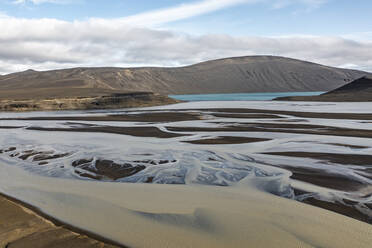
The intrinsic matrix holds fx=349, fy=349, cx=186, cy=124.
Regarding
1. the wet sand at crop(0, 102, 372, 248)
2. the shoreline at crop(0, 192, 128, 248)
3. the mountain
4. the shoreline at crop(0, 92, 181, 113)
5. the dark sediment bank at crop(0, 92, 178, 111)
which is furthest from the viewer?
the mountain

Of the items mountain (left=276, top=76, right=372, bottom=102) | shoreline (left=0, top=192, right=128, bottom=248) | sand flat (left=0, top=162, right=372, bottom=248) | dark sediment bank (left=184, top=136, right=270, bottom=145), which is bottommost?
sand flat (left=0, top=162, right=372, bottom=248)

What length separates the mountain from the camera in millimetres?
61188

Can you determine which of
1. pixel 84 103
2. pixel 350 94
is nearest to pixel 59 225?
pixel 84 103

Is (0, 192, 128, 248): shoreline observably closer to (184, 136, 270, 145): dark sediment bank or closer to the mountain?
(184, 136, 270, 145): dark sediment bank

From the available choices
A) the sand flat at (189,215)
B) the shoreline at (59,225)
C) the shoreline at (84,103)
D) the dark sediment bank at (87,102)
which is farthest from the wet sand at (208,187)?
the dark sediment bank at (87,102)

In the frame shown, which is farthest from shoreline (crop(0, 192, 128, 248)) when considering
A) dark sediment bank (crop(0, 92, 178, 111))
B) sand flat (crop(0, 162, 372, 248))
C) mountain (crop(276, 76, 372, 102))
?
mountain (crop(276, 76, 372, 102))

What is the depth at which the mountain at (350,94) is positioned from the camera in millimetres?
61188

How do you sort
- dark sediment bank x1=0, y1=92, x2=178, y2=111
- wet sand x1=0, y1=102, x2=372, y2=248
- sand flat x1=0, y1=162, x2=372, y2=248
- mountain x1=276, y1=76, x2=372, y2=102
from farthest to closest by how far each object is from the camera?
mountain x1=276, y1=76, x2=372, y2=102 → dark sediment bank x1=0, y1=92, x2=178, y2=111 → wet sand x1=0, y1=102, x2=372, y2=248 → sand flat x1=0, y1=162, x2=372, y2=248

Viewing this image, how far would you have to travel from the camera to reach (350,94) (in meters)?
67.6

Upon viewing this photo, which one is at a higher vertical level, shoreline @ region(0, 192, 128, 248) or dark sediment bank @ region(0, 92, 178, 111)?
dark sediment bank @ region(0, 92, 178, 111)

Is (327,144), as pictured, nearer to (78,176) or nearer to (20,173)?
(78,176)

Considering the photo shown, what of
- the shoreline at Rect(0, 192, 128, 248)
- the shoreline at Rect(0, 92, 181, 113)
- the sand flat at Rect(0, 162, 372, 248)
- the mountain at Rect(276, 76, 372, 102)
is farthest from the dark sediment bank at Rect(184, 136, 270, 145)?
the mountain at Rect(276, 76, 372, 102)

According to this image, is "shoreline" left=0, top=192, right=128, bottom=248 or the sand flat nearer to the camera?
"shoreline" left=0, top=192, right=128, bottom=248

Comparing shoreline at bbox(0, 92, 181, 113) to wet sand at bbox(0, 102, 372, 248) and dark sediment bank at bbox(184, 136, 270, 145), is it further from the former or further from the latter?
dark sediment bank at bbox(184, 136, 270, 145)
